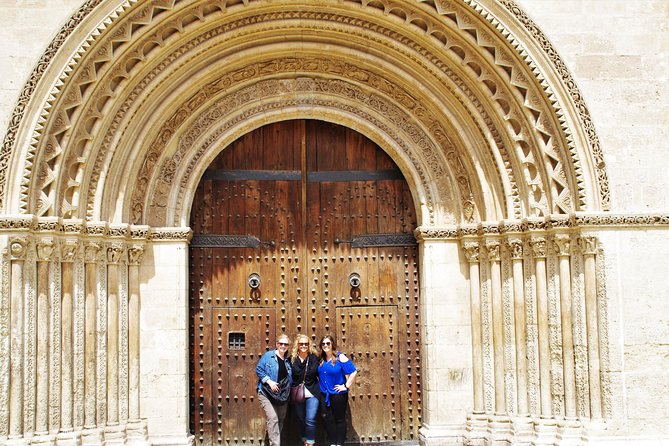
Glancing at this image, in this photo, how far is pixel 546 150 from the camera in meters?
7.00

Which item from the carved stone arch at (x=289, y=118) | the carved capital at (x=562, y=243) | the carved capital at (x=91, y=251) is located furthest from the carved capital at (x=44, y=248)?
the carved capital at (x=562, y=243)

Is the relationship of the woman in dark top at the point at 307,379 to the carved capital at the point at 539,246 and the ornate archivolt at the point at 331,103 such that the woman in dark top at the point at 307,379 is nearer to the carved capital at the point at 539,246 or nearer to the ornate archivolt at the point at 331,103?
the ornate archivolt at the point at 331,103

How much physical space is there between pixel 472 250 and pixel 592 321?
4.40 ft

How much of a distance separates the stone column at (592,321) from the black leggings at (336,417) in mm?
2209

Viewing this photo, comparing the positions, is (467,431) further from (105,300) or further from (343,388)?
(105,300)

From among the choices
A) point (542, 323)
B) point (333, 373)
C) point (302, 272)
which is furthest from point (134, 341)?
point (542, 323)

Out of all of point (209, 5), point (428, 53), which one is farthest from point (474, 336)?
point (209, 5)

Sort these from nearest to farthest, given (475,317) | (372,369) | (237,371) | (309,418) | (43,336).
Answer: (43,336)
(309,418)
(475,317)
(237,371)
(372,369)

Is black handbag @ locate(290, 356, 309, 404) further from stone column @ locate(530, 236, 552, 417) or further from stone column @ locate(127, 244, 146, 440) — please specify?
stone column @ locate(530, 236, 552, 417)

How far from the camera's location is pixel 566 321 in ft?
22.7

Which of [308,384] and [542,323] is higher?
[542,323]

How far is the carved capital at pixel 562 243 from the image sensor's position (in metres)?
6.93

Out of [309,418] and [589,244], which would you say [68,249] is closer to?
[309,418]

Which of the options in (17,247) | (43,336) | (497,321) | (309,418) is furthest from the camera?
(497,321)
